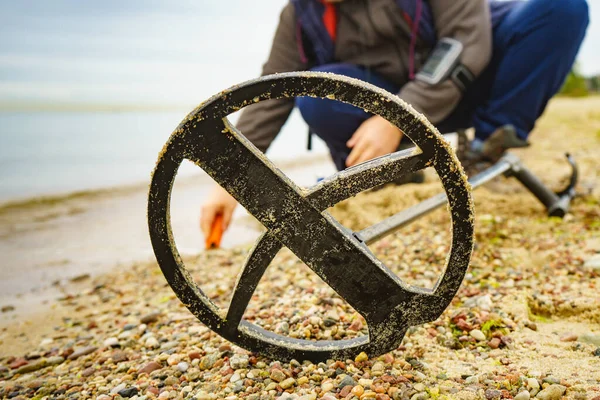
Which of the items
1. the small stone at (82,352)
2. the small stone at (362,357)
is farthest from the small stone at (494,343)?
the small stone at (82,352)

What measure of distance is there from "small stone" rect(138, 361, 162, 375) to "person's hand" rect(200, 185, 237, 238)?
0.91 meters

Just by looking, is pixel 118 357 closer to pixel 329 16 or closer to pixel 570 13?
pixel 329 16

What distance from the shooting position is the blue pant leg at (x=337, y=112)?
304 cm

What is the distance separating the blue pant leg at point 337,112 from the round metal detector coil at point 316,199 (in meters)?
1.78

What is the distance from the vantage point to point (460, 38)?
2.88 metres

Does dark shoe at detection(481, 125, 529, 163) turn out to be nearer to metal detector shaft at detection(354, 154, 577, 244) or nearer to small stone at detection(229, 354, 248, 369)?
metal detector shaft at detection(354, 154, 577, 244)

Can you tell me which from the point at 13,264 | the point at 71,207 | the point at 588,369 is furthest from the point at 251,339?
the point at 71,207

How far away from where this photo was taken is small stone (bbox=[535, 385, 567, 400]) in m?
1.29

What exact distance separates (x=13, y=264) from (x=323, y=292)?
10.7ft

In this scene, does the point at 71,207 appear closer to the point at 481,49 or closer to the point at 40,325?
the point at 40,325

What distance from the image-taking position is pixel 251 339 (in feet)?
4.96

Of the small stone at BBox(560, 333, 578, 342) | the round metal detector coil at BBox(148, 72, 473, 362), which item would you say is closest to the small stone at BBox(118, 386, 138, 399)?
the round metal detector coil at BBox(148, 72, 473, 362)

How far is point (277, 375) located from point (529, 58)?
2.61m

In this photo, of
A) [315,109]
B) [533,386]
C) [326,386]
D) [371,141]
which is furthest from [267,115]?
[533,386]
